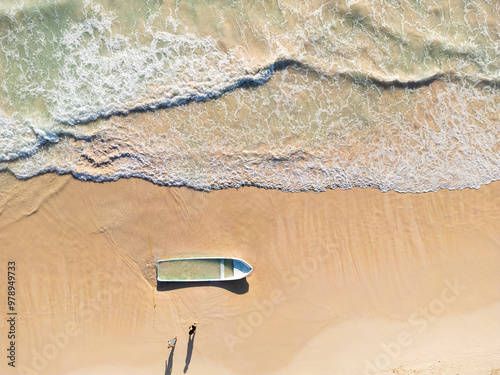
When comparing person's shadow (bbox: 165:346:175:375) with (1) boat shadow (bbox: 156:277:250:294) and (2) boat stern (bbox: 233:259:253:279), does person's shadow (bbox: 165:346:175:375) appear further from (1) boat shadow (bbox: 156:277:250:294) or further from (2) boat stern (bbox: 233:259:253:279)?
(2) boat stern (bbox: 233:259:253:279)

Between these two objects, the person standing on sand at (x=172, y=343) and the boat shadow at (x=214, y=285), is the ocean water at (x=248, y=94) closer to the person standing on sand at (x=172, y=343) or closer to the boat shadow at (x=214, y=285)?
the boat shadow at (x=214, y=285)

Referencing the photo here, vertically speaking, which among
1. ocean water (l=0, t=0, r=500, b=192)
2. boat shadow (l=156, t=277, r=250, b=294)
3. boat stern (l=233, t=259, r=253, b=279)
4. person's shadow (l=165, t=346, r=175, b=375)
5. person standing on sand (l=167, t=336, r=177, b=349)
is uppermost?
ocean water (l=0, t=0, r=500, b=192)

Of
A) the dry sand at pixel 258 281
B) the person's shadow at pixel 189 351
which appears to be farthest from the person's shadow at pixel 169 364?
the person's shadow at pixel 189 351

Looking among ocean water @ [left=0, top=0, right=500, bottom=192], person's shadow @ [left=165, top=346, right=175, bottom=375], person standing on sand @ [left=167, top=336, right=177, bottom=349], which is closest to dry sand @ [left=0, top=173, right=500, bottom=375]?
person's shadow @ [left=165, top=346, right=175, bottom=375]

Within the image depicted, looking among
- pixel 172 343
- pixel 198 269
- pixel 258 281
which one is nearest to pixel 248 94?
pixel 198 269

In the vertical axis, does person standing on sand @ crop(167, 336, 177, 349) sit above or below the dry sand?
below

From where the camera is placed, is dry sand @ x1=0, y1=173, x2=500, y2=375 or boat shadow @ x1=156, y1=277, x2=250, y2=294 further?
boat shadow @ x1=156, y1=277, x2=250, y2=294

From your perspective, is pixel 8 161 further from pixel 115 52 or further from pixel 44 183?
pixel 115 52

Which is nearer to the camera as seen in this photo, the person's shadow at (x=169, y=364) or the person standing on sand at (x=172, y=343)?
the person standing on sand at (x=172, y=343)
